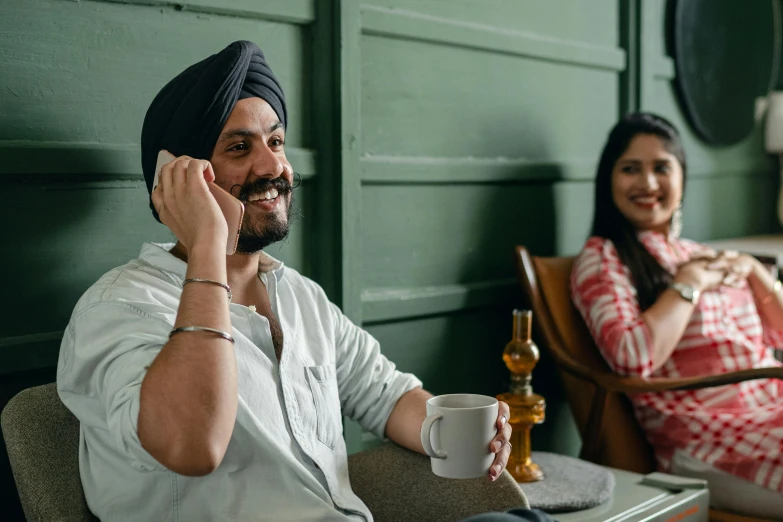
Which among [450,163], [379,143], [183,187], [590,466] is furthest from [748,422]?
[183,187]

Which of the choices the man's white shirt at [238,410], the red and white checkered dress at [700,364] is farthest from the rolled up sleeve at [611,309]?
the man's white shirt at [238,410]

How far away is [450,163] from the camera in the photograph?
97.7 inches

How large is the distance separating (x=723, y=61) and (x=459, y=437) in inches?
112

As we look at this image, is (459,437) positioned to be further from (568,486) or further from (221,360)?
(568,486)

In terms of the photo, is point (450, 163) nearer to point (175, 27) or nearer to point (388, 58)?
point (388, 58)

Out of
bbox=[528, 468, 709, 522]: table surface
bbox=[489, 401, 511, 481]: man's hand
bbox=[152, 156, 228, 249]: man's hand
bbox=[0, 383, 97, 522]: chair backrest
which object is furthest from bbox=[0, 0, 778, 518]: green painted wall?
bbox=[489, 401, 511, 481]: man's hand

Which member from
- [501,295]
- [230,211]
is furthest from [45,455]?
[501,295]

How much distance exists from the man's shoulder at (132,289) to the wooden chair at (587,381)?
1308 mm

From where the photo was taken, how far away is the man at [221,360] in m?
1.20

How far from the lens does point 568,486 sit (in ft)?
6.57

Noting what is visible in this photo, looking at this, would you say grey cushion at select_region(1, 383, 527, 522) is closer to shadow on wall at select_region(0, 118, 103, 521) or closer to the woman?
shadow on wall at select_region(0, 118, 103, 521)

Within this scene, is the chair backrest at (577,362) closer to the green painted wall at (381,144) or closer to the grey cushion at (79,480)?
the green painted wall at (381,144)

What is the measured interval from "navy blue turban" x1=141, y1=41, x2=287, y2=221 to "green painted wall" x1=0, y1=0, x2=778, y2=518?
0.74 feet

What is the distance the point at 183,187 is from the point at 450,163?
4.05 ft
